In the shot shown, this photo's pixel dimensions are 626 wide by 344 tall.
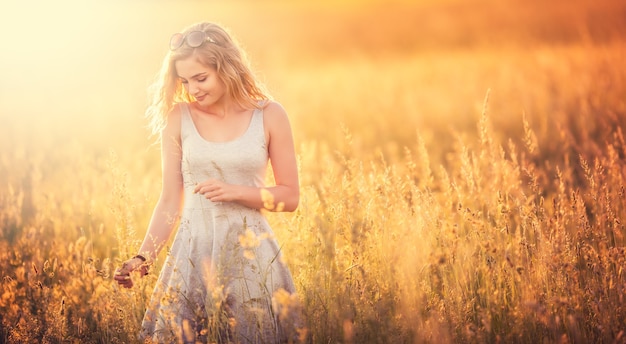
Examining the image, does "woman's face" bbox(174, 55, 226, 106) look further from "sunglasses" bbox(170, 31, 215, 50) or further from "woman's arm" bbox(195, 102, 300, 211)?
"woman's arm" bbox(195, 102, 300, 211)

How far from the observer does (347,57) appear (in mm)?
19156

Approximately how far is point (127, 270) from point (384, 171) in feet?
7.02

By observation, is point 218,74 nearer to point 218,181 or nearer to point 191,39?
point 191,39

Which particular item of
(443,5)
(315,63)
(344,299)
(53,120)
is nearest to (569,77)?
(53,120)

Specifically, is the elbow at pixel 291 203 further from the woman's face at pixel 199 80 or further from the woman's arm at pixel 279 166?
the woman's face at pixel 199 80

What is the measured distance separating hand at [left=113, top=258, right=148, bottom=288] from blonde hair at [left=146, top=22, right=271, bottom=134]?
68cm

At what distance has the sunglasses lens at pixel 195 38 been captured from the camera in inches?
127

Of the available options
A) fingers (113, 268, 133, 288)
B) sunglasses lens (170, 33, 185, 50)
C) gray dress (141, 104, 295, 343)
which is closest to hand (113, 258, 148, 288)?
fingers (113, 268, 133, 288)

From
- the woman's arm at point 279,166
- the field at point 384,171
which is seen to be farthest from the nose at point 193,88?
the field at point 384,171

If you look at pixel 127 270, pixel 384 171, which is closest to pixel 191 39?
pixel 127 270

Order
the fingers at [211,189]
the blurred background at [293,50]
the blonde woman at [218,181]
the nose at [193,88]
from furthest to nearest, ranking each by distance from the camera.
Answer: the blurred background at [293,50] → the nose at [193,88] → the blonde woman at [218,181] → the fingers at [211,189]

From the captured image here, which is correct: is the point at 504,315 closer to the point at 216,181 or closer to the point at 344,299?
the point at 344,299

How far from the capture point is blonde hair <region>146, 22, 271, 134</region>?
10.6 ft

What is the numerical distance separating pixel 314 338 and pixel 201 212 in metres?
0.75
